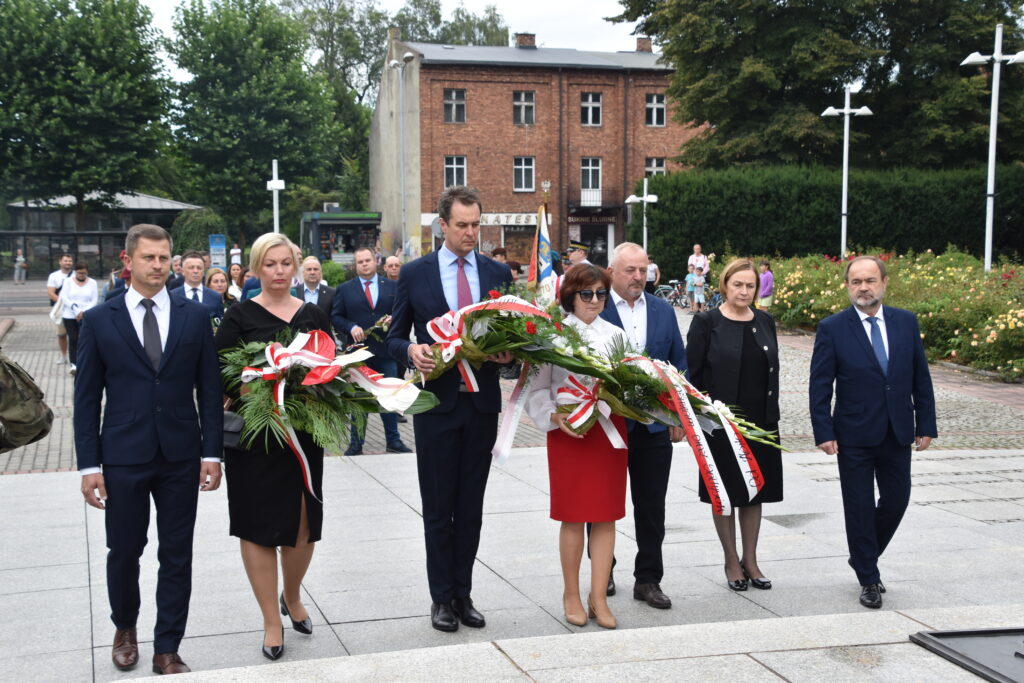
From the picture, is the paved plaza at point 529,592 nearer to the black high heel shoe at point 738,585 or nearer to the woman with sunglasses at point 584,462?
the black high heel shoe at point 738,585

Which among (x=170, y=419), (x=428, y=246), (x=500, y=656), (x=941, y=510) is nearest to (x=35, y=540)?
(x=170, y=419)

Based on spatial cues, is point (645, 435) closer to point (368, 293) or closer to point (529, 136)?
point (368, 293)

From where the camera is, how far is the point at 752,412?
5.81 metres

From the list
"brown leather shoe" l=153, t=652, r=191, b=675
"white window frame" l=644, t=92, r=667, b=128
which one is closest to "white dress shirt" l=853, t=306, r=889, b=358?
"brown leather shoe" l=153, t=652, r=191, b=675

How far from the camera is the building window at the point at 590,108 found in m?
50.9

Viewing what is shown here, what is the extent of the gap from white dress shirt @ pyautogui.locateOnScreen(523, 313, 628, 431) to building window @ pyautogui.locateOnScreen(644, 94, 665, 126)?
159 ft

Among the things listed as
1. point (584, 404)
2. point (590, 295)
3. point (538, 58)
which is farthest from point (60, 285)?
point (538, 58)

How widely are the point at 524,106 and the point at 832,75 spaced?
16365 mm

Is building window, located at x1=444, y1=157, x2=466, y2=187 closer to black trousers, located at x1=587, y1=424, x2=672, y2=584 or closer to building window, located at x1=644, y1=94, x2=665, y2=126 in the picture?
building window, located at x1=644, y1=94, x2=665, y2=126

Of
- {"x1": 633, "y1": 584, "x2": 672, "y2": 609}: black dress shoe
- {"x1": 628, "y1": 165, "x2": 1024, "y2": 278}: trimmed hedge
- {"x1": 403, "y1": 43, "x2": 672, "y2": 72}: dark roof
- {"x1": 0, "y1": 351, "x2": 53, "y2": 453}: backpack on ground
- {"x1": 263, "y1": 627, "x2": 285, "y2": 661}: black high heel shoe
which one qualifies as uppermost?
{"x1": 403, "y1": 43, "x2": 672, "y2": 72}: dark roof

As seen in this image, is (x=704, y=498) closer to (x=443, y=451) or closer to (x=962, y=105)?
(x=443, y=451)

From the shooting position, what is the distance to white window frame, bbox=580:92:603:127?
167 ft

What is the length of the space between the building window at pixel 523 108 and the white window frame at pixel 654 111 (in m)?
5.90

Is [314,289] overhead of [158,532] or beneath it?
overhead
